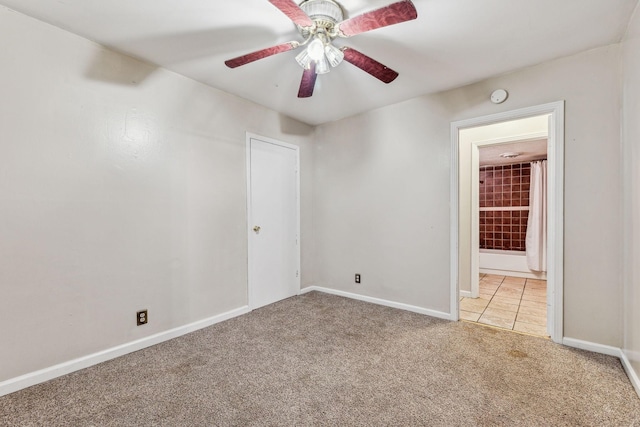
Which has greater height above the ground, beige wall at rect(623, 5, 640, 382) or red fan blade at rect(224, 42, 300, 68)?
red fan blade at rect(224, 42, 300, 68)

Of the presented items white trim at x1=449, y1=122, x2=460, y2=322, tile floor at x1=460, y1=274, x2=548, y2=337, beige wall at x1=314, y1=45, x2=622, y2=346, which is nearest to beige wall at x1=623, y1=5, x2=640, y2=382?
beige wall at x1=314, y1=45, x2=622, y2=346

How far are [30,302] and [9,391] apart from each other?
21.3 inches

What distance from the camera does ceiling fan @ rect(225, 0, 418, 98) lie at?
1406mm

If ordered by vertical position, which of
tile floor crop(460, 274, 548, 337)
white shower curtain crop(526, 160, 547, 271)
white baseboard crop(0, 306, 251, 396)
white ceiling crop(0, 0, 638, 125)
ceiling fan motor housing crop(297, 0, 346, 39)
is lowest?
tile floor crop(460, 274, 548, 337)

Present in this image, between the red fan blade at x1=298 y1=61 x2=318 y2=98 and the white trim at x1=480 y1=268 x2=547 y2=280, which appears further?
the white trim at x1=480 y1=268 x2=547 y2=280

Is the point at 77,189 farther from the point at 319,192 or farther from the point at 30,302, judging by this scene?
the point at 319,192

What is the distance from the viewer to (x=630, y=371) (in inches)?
73.7

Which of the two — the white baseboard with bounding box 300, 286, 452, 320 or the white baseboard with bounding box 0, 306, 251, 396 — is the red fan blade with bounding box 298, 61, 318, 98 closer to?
the white baseboard with bounding box 0, 306, 251, 396

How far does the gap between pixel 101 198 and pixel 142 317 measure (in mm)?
1035

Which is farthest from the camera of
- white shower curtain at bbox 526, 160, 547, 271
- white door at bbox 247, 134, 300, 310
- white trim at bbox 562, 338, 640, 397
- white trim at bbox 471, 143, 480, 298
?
white shower curtain at bbox 526, 160, 547, 271

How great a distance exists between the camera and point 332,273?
3.93 m

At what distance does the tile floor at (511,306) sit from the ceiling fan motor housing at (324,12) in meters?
3.01

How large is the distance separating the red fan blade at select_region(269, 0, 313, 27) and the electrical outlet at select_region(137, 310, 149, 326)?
8.11 feet

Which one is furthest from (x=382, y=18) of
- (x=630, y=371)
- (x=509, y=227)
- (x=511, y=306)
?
(x=509, y=227)
